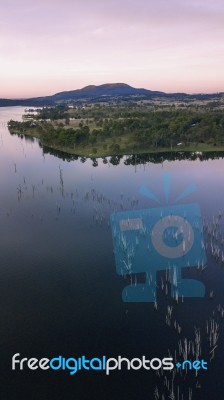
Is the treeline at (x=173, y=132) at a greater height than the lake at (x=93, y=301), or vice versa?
the treeline at (x=173, y=132)

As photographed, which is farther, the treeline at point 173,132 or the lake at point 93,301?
the treeline at point 173,132

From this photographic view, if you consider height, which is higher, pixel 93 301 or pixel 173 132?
pixel 173 132

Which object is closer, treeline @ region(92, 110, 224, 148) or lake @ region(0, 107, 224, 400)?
lake @ region(0, 107, 224, 400)

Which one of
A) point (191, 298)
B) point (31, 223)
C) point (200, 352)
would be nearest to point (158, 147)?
point (31, 223)

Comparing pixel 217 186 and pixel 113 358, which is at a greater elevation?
pixel 217 186

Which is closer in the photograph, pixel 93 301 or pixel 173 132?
pixel 93 301

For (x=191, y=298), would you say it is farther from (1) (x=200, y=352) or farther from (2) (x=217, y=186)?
(2) (x=217, y=186)

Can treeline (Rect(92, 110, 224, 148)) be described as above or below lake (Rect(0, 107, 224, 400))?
above

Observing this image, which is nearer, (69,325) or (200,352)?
(200,352)
